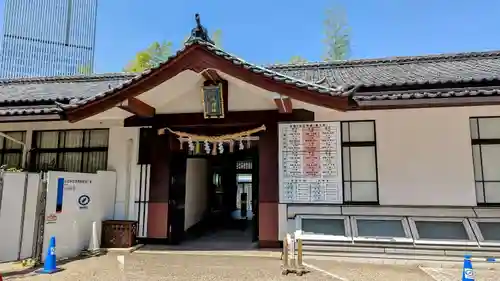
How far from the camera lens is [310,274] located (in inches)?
209

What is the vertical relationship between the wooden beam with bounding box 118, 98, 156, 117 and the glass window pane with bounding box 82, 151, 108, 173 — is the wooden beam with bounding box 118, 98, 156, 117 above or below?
above

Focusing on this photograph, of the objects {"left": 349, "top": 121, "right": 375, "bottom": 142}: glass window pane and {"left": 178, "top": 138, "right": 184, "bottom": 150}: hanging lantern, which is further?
{"left": 178, "top": 138, "right": 184, "bottom": 150}: hanging lantern

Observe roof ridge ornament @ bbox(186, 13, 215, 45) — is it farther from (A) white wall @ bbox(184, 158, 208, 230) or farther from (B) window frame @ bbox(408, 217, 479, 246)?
(B) window frame @ bbox(408, 217, 479, 246)

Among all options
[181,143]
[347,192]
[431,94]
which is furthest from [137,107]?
[431,94]

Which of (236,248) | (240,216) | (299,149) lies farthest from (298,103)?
(240,216)

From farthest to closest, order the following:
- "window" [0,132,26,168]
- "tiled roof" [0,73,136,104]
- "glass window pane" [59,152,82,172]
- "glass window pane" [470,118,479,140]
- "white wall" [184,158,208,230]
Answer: "tiled roof" [0,73,136,104] → "white wall" [184,158,208,230] → "window" [0,132,26,168] → "glass window pane" [59,152,82,172] → "glass window pane" [470,118,479,140]

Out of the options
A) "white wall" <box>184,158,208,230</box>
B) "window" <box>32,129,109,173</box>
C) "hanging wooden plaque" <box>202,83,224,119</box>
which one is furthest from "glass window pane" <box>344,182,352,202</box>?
"window" <box>32,129,109,173</box>

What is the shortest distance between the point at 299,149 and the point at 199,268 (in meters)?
3.23

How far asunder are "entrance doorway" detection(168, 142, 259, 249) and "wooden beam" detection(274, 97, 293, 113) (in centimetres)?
117

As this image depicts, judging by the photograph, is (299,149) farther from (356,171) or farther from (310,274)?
(310,274)

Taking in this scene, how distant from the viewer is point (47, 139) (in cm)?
883

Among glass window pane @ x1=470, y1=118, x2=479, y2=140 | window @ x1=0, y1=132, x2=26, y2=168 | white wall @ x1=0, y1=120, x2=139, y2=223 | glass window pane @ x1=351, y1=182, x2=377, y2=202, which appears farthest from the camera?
window @ x1=0, y1=132, x2=26, y2=168

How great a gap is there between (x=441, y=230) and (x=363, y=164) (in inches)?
75.1

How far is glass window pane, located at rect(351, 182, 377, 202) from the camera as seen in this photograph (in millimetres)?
7324
